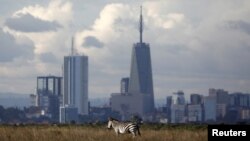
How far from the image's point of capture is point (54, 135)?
31.8 metres

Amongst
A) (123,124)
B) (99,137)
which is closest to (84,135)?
(99,137)

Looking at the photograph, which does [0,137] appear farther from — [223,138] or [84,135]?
[223,138]

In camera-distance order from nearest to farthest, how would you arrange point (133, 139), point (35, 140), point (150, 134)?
point (35, 140)
point (133, 139)
point (150, 134)

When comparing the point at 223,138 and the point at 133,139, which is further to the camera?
the point at 133,139

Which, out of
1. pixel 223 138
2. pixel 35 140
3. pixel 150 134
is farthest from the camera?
pixel 150 134

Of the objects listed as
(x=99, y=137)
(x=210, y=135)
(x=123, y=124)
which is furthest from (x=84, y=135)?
(x=210, y=135)

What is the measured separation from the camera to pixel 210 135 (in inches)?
893

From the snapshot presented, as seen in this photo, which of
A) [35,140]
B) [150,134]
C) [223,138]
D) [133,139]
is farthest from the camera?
[150,134]

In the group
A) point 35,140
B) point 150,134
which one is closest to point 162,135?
point 150,134

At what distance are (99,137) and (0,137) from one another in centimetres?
430

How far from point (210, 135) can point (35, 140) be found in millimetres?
9063

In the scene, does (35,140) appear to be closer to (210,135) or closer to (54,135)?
(54,135)

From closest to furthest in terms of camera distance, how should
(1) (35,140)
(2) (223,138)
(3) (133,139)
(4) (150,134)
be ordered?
(2) (223,138), (1) (35,140), (3) (133,139), (4) (150,134)

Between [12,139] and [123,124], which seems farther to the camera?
[123,124]
